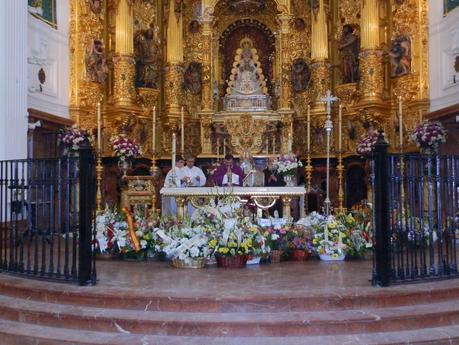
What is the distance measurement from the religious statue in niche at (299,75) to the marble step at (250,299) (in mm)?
12662

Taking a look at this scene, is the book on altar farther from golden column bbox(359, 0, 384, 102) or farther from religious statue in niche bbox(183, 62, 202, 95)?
religious statue in niche bbox(183, 62, 202, 95)

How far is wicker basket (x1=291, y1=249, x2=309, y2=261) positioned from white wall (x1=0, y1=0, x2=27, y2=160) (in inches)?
271

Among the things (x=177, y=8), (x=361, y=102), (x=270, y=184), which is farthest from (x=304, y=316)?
(x=177, y=8)

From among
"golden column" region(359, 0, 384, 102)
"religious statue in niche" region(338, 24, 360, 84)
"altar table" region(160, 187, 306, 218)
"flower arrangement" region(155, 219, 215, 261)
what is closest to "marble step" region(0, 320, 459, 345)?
"flower arrangement" region(155, 219, 215, 261)

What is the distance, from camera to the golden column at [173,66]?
62.5ft

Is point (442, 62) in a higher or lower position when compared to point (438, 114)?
higher

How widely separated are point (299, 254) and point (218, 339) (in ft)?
13.7

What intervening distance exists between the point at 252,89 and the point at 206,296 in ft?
43.9

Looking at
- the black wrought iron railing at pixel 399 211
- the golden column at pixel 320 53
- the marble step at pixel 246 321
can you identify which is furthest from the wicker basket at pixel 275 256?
the golden column at pixel 320 53

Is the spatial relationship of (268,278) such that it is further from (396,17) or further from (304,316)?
(396,17)

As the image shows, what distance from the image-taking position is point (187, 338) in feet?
21.5

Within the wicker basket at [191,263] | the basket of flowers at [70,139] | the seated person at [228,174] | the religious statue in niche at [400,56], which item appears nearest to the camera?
the wicker basket at [191,263]

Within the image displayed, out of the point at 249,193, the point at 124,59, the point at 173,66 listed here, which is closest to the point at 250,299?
the point at 249,193

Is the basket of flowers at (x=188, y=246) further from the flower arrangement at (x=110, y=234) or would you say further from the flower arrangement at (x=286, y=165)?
the flower arrangement at (x=286, y=165)
